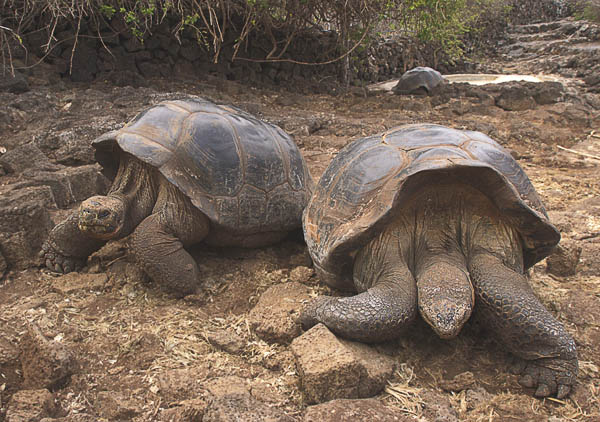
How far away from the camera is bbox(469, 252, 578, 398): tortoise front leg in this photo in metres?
1.69

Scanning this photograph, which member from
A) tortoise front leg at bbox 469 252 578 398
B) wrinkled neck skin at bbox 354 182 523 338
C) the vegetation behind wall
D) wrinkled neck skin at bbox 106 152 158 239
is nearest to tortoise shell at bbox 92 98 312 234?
wrinkled neck skin at bbox 106 152 158 239

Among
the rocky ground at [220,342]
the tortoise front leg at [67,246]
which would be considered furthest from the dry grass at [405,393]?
the tortoise front leg at [67,246]

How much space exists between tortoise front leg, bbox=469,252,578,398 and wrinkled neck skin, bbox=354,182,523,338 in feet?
0.63

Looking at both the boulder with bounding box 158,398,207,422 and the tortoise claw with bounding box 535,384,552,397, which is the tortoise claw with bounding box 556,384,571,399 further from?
A: the boulder with bounding box 158,398,207,422

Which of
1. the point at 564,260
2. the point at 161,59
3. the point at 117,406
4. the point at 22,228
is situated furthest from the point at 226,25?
the point at 117,406

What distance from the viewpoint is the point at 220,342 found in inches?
78.1

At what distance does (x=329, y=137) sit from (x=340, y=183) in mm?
3499

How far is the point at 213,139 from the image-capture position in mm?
2605

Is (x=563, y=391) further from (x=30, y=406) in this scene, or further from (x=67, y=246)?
(x=67, y=246)

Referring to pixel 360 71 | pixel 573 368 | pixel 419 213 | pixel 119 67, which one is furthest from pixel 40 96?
pixel 360 71

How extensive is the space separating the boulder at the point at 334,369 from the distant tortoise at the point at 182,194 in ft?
3.11

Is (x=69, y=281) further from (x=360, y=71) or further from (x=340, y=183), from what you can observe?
(x=360, y=71)

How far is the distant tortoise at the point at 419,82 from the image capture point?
9.02m

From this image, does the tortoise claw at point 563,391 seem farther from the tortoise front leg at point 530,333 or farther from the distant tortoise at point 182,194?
the distant tortoise at point 182,194
